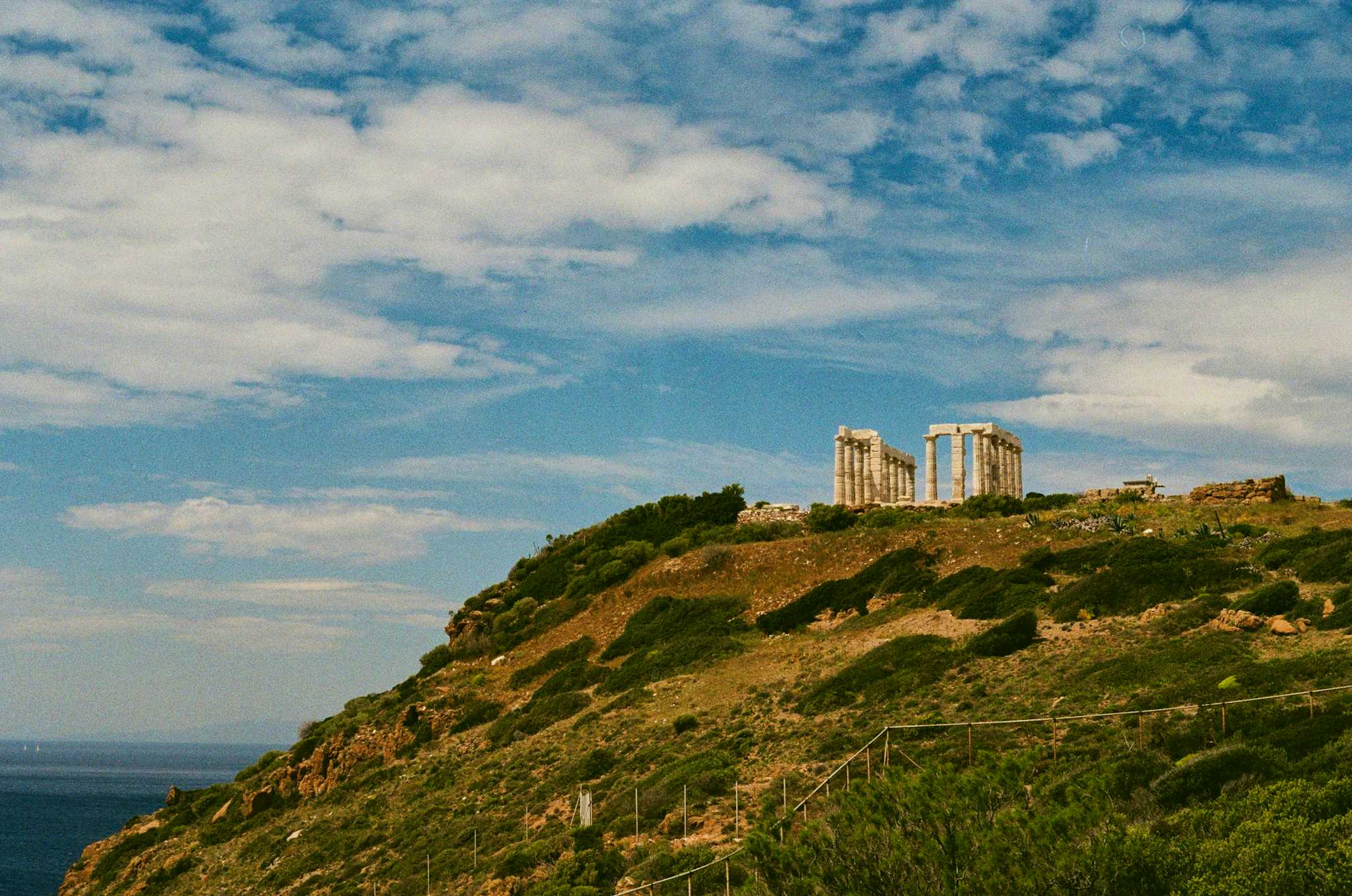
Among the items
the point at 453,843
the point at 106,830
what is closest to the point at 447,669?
the point at 453,843

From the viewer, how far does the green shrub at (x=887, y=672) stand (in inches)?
1403

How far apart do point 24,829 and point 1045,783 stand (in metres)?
127

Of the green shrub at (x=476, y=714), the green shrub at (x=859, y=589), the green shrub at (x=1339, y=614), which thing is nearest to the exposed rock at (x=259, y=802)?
the green shrub at (x=476, y=714)

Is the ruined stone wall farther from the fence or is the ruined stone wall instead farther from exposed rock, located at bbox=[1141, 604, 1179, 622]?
the fence

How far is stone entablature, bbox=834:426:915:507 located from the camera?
2822 inches

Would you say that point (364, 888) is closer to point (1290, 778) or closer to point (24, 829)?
point (1290, 778)

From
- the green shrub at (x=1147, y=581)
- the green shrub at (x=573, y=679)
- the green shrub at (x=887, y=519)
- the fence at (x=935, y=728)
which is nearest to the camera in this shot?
the fence at (x=935, y=728)

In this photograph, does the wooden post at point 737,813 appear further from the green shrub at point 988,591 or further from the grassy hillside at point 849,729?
the green shrub at point 988,591

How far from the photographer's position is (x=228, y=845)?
47.0 meters

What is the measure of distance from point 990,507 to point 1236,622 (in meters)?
27.5

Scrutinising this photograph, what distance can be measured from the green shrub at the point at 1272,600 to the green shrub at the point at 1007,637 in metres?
5.78

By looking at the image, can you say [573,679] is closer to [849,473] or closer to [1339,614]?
[1339,614]

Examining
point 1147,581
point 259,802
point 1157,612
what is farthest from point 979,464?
point 259,802

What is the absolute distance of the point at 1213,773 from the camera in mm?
22328
